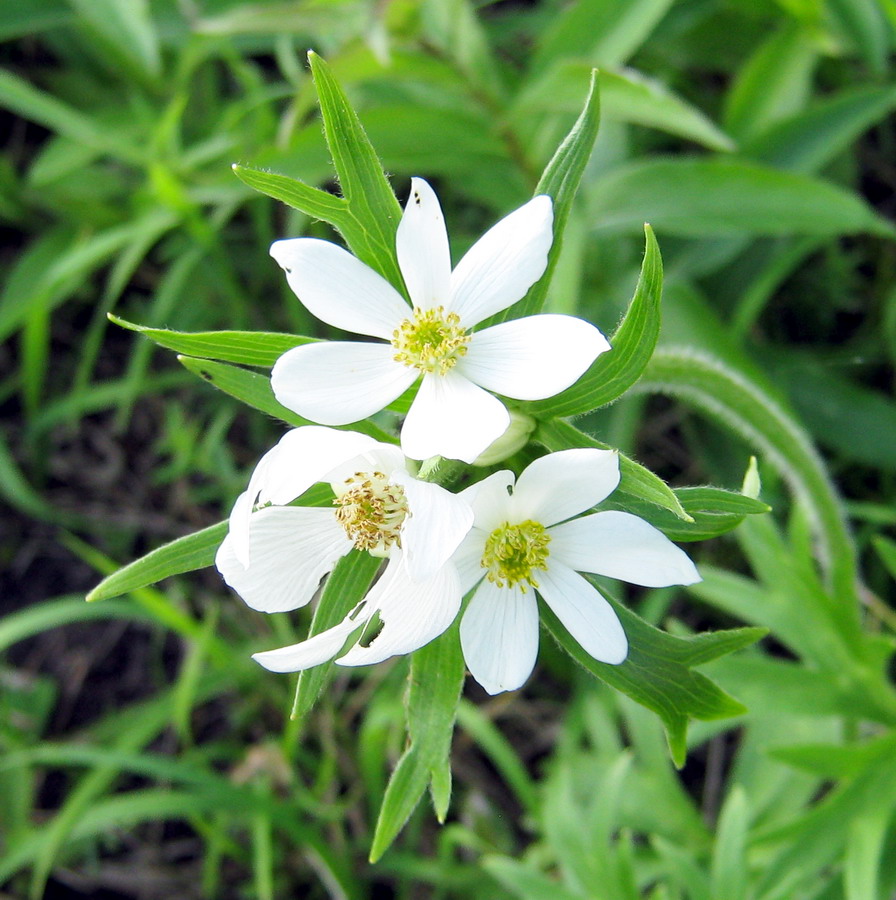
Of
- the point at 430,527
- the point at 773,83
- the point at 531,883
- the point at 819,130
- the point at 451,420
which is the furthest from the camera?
the point at 773,83

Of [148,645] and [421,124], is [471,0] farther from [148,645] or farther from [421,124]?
[148,645]

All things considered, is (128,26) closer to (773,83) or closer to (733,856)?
(773,83)

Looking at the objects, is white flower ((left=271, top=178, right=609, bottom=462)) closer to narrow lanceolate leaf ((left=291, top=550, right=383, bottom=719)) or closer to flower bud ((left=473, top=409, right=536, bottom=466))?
flower bud ((left=473, top=409, right=536, bottom=466))

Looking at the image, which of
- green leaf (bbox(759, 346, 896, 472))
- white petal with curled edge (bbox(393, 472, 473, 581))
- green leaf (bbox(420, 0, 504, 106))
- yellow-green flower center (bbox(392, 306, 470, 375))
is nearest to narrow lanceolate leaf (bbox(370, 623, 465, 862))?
white petal with curled edge (bbox(393, 472, 473, 581))

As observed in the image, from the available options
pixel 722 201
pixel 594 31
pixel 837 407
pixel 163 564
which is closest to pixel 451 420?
pixel 163 564

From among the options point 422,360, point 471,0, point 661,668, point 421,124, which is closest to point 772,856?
point 661,668

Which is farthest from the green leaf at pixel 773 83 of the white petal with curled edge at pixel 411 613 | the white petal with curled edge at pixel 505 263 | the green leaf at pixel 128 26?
the white petal with curled edge at pixel 411 613

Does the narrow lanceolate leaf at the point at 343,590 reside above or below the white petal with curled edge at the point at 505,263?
below

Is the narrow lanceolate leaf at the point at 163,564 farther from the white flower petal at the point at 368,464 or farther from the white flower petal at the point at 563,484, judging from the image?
the white flower petal at the point at 563,484
